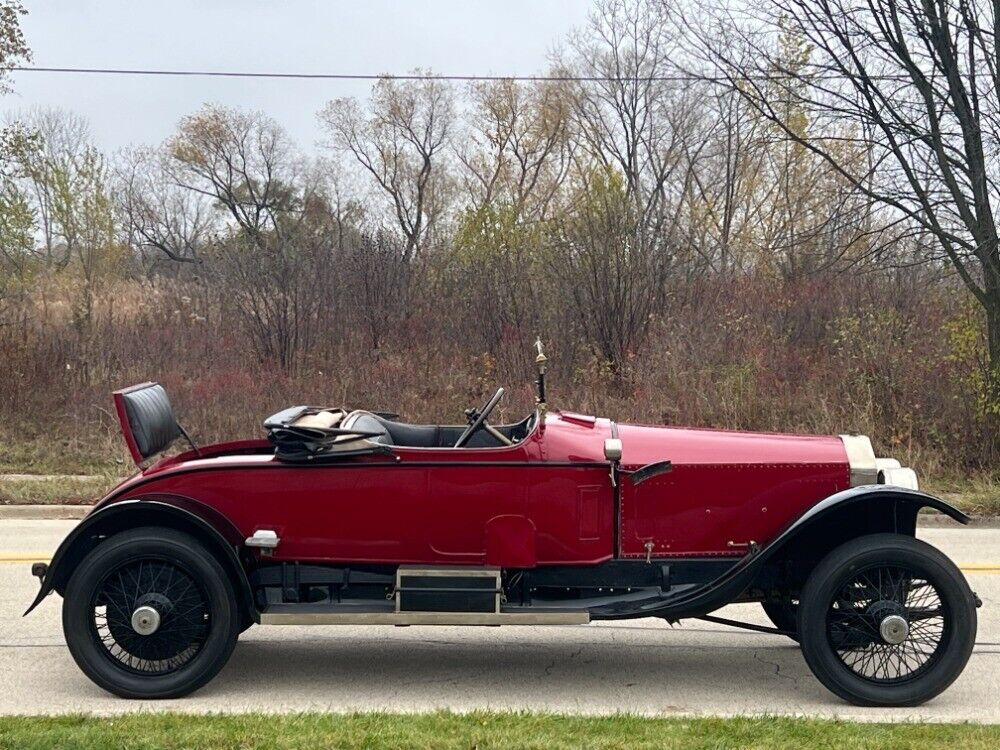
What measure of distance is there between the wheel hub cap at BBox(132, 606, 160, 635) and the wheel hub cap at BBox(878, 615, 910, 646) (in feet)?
10.5

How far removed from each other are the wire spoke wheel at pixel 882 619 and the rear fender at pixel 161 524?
267cm

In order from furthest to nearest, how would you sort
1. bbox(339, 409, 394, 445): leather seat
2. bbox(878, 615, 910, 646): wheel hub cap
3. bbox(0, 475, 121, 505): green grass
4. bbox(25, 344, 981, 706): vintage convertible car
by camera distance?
bbox(0, 475, 121, 505): green grass < bbox(339, 409, 394, 445): leather seat < bbox(25, 344, 981, 706): vintage convertible car < bbox(878, 615, 910, 646): wheel hub cap

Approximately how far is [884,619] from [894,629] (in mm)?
58

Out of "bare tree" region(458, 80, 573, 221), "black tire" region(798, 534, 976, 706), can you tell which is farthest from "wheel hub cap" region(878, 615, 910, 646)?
"bare tree" region(458, 80, 573, 221)

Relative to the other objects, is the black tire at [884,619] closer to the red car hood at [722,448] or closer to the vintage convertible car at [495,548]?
the vintage convertible car at [495,548]

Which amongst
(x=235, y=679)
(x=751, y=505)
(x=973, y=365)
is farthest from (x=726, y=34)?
(x=235, y=679)

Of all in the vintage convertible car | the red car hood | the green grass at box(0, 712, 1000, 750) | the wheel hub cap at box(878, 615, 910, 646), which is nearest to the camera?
the green grass at box(0, 712, 1000, 750)

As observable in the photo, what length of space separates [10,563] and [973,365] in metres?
10.8

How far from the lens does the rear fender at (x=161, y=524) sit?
5.14m

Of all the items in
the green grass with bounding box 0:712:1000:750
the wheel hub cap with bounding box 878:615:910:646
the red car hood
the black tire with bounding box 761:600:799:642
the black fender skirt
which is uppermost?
the red car hood

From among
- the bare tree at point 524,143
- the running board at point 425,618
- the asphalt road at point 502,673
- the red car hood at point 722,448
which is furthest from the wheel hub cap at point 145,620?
the bare tree at point 524,143

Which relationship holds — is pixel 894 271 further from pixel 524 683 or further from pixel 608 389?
pixel 524 683

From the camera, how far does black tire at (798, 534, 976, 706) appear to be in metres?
4.97

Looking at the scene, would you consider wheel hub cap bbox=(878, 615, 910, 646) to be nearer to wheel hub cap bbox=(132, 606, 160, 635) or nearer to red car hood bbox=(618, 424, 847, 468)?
red car hood bbox=(618, 424, 847, 468)
